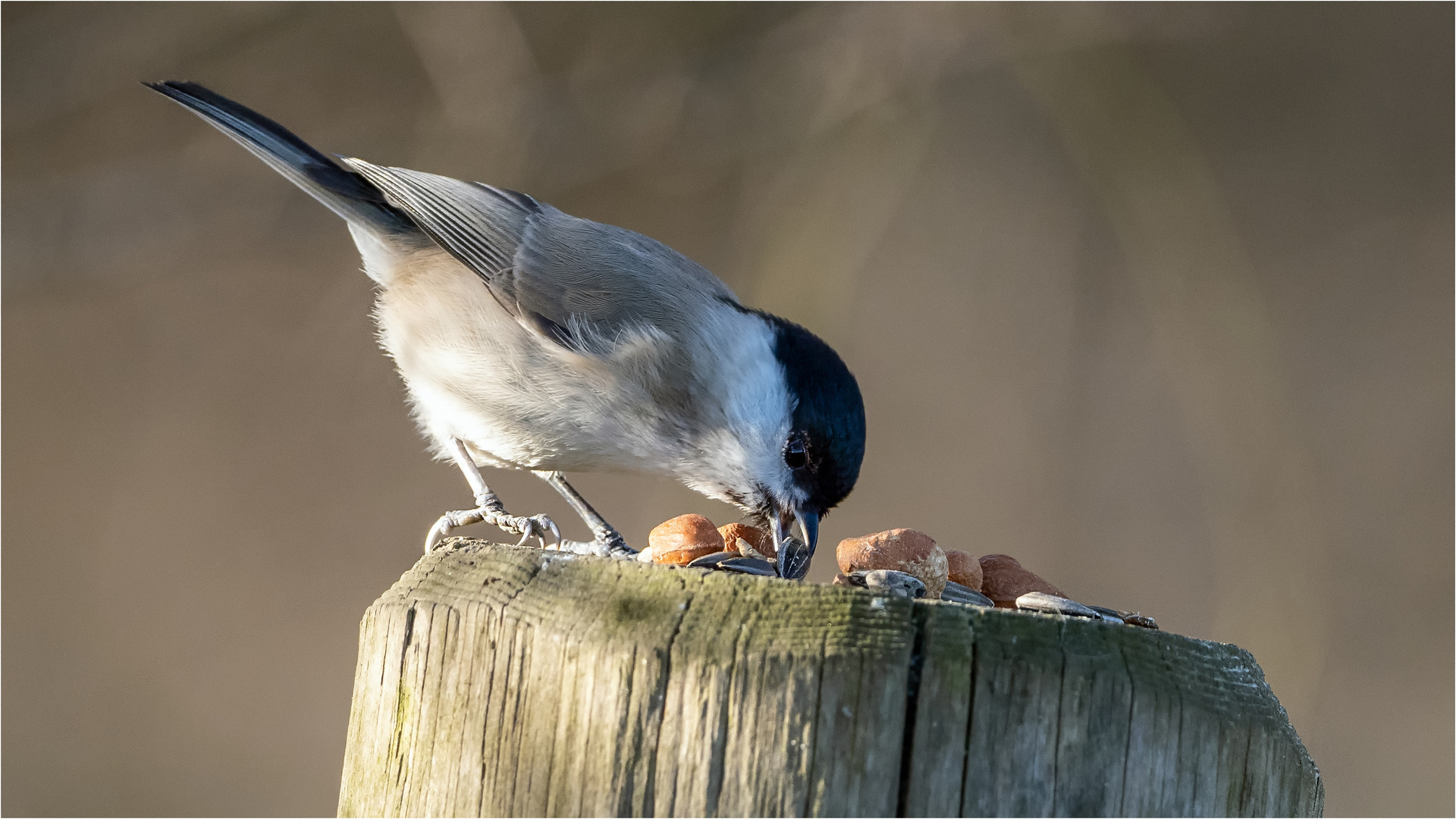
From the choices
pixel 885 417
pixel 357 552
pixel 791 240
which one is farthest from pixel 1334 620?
pixel 357 552

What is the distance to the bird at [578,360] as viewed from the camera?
2.38 meters

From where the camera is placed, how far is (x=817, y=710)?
116 cm

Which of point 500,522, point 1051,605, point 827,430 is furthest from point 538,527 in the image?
point 1051,605

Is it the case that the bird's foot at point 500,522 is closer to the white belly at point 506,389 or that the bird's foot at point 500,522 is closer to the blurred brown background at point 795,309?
the white belly at point 506,389

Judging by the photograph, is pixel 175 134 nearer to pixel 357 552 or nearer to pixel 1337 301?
pixel 357 552

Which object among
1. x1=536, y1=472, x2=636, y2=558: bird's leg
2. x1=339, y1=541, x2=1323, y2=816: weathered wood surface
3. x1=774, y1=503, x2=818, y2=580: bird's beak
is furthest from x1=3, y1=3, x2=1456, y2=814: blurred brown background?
x1=339, y1=541, x2=1323, y2=816: weathered wood surface

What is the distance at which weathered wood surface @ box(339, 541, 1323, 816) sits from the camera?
116cm

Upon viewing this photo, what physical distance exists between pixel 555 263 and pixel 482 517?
637 mm

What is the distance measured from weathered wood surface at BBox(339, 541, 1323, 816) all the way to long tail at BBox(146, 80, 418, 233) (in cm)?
207

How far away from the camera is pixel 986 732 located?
118cm

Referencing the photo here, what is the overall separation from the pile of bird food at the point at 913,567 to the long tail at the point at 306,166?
155 cm

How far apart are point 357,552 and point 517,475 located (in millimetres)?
892

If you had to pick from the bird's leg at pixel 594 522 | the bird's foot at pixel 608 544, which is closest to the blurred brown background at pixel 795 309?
the bird's leg at pixel 594 522

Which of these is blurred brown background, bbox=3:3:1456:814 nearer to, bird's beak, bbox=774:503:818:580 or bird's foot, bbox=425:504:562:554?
bird's foot, bbox=425:504:562:554
